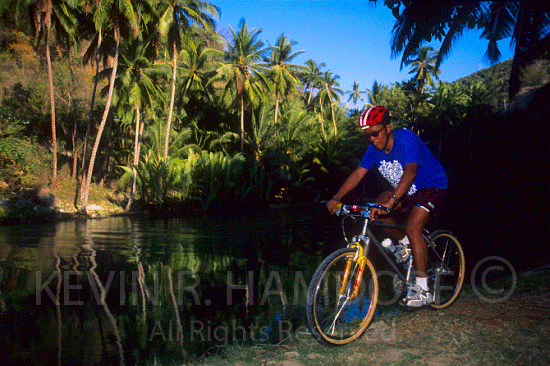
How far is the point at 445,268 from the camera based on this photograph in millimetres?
4387

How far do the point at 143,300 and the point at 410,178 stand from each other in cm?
328

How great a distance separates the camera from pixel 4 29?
33.6 m

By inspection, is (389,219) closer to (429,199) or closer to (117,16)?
(429,199)

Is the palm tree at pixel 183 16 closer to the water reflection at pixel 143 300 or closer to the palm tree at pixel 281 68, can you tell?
the palm tree at pixel 281 68

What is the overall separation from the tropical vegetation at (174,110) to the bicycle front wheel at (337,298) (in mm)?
8480

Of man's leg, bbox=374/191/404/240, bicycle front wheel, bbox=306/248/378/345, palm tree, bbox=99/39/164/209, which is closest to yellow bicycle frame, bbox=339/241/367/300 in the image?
bicycle front wheel, bbox=306/248/378/345

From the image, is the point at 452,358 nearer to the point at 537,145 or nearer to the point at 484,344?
the point at 484,344

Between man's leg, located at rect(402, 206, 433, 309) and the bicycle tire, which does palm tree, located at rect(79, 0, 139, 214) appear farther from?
man's leg, located at rect(402, 206, 433, 309)

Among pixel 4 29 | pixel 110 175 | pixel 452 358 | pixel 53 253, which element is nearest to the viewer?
pixel 452 358

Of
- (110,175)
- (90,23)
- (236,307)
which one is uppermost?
(90,23)

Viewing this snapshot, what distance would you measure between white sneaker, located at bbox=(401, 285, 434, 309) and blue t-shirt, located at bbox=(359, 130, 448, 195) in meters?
0.87

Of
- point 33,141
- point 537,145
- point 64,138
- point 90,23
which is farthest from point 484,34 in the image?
point 64,138

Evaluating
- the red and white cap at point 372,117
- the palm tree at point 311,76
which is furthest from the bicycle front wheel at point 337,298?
the palm tree at point 311,76

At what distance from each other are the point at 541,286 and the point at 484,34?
27.5 ft
